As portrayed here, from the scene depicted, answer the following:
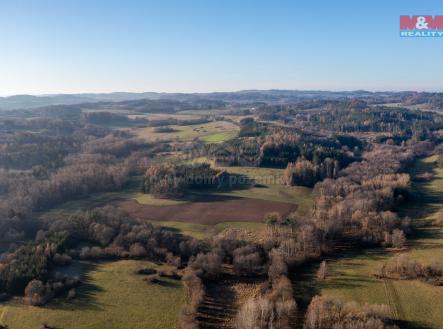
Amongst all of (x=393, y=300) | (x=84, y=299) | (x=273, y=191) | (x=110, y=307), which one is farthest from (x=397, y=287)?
(x=273, y=191)

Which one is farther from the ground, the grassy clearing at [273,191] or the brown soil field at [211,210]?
the grassy clearing at [273,191]

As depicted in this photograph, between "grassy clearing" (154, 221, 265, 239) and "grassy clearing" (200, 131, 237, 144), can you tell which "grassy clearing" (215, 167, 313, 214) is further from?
"grassy clearing" (200, 131, 237, 144)

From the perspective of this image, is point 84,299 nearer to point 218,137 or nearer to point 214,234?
point 214,234

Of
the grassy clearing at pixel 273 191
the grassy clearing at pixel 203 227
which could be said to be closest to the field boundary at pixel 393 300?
the grassy clearing at pixel 203 227

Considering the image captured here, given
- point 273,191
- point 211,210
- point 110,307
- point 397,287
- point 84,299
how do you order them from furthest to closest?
1. point 273,191
2. point 211,210
3. point 397,287
4. point 84,299
5. point 110,307

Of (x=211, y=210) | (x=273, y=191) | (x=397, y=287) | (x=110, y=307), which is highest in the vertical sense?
(x=273, y=191)

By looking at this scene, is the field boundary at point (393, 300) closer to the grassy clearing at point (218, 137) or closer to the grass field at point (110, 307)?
the grass field at point (110, 307)
